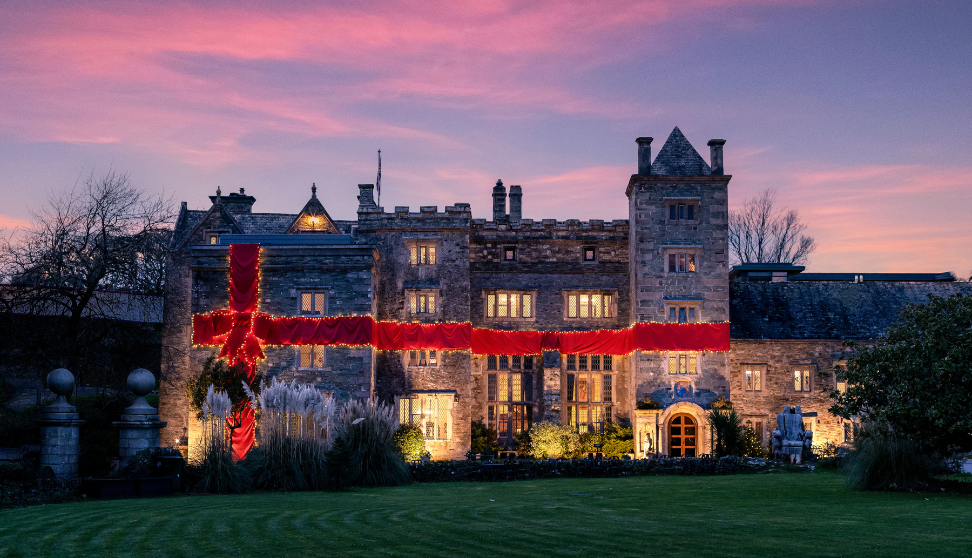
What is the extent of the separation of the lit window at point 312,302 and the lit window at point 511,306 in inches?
281

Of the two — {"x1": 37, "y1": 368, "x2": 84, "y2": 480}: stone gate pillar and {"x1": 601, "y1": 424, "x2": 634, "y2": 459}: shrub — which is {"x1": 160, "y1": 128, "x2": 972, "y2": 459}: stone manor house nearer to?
{"x1": 601, "y1": 424, "x2": 634, "y2": 459}: shrub

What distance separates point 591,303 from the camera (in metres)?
37.3

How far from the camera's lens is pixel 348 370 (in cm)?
3325

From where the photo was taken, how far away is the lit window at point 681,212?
117 ft

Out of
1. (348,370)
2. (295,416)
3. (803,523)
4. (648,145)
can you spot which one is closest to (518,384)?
(348,370)

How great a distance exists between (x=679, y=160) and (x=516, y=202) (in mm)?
7411

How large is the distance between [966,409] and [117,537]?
16775 millimetres

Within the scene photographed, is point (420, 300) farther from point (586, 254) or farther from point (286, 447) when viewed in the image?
point (286, 447)

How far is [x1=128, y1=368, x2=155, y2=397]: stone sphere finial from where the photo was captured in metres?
23.8

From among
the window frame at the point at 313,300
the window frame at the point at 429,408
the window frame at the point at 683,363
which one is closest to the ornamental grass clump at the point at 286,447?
the window frame at the point at 313,300

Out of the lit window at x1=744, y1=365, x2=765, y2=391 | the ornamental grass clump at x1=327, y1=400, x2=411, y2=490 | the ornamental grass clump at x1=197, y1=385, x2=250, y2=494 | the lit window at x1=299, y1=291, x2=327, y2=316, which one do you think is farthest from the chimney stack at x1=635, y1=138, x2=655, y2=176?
the ornamental grass clump at x1=197, y1=385, x2=250, y2=494

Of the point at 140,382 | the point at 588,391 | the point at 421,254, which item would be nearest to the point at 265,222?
the point at 421,254

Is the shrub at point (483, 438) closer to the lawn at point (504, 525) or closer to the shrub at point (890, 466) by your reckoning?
the lawn at point (504, 525)

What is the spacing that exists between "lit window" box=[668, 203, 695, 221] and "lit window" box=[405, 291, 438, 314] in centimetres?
988
